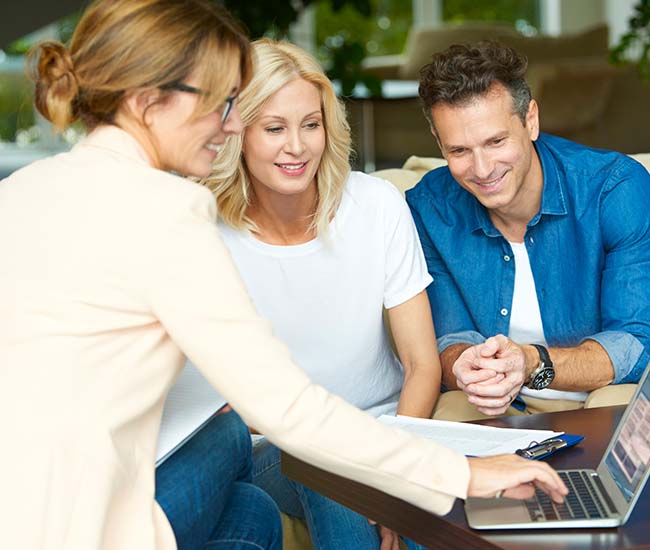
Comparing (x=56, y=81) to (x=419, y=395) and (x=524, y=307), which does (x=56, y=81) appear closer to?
(x=419, y=395)

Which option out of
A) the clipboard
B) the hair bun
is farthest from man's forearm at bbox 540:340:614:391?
the hair bun

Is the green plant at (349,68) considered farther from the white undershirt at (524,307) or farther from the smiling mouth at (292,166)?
the smiling mouth at (292,166)

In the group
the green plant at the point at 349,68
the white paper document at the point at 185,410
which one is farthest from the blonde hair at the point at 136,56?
the green plant at the point at 349,68

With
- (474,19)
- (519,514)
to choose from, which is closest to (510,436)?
(519,514)

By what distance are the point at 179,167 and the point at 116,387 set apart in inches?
11.8

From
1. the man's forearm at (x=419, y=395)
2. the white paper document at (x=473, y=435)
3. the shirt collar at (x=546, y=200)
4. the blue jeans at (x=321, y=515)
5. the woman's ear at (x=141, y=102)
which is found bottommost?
the blue jeans at (x=321, y=515)

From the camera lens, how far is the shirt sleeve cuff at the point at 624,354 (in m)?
1.96

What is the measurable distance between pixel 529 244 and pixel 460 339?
24cm

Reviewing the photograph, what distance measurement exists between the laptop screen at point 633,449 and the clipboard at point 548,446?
0.09m

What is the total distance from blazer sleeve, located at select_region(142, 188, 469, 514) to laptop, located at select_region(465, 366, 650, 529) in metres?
0.07

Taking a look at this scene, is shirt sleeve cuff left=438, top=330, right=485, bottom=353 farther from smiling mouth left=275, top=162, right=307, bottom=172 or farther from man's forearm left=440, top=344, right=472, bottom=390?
smiling mouth left=275, top=162, right=307, bottom=172

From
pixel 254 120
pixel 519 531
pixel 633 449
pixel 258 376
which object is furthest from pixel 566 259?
pixel 258 376

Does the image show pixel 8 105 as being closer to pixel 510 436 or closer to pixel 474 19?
pixel 474 19

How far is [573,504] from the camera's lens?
1284 mm
